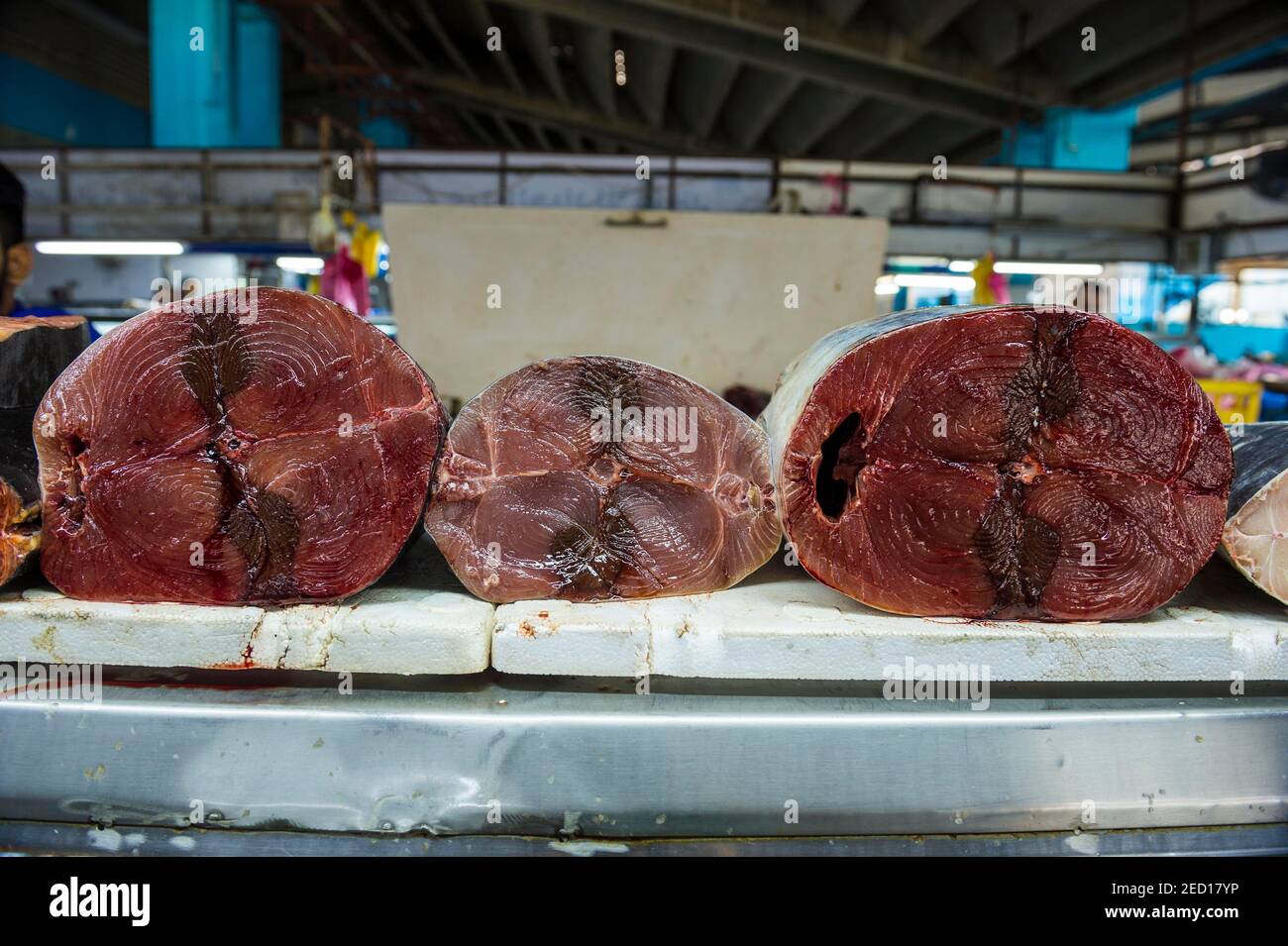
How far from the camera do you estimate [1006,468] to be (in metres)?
1.93

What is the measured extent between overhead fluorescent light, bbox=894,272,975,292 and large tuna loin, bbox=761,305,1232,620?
33.2ft

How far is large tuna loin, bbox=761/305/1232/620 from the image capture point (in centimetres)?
188

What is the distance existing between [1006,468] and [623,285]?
3.30 m

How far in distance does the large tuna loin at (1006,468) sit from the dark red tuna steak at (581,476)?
0.20 metres

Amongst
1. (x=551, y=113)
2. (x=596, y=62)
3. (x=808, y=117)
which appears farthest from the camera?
(x=551, y=113)

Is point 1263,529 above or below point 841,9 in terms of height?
below

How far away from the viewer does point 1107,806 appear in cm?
193

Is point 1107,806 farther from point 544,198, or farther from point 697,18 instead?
point 697,18

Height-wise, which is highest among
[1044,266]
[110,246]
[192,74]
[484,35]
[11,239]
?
[484,35]

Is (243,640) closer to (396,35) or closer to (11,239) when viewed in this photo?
(11,239)

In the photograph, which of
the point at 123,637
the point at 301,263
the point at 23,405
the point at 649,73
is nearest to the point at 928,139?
the point at 649,73

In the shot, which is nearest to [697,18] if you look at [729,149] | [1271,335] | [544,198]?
[544,198]

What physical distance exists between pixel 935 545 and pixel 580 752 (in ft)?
3.19

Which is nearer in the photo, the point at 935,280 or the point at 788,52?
the point at 788,52
